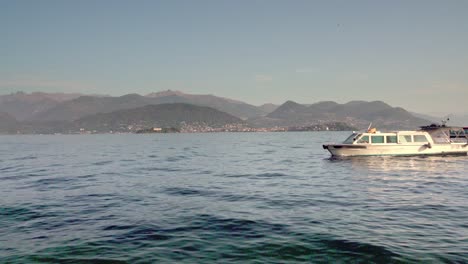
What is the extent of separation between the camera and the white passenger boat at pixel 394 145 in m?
43.4

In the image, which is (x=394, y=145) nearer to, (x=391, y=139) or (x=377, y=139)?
(x=391, y=139)

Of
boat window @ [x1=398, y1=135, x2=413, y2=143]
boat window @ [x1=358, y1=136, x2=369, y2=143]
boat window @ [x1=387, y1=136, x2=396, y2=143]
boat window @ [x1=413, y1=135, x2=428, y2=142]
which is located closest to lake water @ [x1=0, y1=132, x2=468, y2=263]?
boat window @ [x1=358, y1=136, x2=369, y2=143]

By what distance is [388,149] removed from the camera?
144ft

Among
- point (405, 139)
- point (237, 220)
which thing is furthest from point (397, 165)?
point (237, 220)

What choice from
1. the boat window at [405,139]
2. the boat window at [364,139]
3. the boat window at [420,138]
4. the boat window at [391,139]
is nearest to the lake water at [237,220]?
the boat window at [364,139]

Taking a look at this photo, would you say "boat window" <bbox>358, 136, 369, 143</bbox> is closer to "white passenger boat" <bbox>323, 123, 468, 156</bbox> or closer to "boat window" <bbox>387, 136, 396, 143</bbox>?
"white passenger boat" <bbox>323, 123, 468, 156</bbox>

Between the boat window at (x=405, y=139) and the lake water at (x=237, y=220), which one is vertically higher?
the boat window at (x=405, y=139)

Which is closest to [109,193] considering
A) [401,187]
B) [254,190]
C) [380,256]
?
[254,190]

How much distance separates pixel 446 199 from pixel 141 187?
64.9 feet

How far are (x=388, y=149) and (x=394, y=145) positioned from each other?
918mm

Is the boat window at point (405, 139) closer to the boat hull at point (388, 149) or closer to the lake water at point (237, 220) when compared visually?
the boat hull at point (388, 149)

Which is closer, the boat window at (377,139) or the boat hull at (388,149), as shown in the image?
the boat hull at (388,149)

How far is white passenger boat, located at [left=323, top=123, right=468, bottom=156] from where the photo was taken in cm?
4338

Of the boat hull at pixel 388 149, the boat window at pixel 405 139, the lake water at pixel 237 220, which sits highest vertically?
the boat window at pixel 405 139
